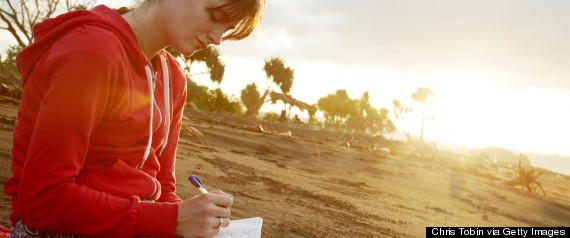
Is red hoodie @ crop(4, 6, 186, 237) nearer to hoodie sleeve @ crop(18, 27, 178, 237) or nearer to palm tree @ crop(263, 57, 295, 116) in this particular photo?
hoodie sleeve @ crop(18, 27, 178, 237)

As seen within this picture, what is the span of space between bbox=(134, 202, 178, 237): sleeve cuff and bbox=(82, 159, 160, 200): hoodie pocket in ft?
0.44

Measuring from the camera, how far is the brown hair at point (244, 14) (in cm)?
121

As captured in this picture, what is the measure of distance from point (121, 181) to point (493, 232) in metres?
4.33

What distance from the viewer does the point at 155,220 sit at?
104 cm

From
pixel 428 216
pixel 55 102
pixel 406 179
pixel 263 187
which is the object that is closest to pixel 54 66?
pixel 55 102

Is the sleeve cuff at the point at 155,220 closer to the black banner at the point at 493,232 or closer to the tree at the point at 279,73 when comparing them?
the black banner at the point at 493,232

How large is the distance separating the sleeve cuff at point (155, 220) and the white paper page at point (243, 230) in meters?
0.17

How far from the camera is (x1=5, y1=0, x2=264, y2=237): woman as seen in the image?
0.91m

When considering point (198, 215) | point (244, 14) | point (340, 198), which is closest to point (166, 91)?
point (244, 14)

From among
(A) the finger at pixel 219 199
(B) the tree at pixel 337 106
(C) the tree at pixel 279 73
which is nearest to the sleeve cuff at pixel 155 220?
(A) the finger at pixel 219 199

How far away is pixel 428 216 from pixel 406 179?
3478 mm

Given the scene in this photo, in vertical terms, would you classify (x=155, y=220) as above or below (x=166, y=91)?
below

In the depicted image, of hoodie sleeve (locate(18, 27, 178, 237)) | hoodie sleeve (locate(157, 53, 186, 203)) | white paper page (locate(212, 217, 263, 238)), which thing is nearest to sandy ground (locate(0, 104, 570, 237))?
A: hoodie sleeve (locate(157, 53, 186, 203))

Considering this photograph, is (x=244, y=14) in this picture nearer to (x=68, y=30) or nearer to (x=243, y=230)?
(x=68, y=30)
